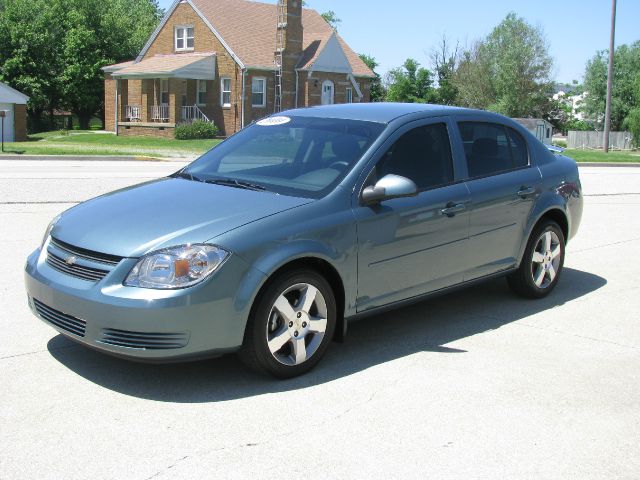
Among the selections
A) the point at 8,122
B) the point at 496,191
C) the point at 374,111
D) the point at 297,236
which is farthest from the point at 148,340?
the point at 8,122

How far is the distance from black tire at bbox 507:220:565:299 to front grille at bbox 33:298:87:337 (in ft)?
12.6

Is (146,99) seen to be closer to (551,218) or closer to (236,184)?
(551,218)

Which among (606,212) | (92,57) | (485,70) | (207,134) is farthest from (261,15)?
(606,212)

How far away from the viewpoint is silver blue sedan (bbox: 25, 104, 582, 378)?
14.8 ft

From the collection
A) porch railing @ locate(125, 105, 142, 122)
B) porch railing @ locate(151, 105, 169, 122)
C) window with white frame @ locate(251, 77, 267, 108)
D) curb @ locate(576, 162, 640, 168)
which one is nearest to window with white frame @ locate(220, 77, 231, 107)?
window with white frame @ locate(251, 77, 267, 108)

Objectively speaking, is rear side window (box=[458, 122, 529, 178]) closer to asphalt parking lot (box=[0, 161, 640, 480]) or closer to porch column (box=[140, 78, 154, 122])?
asphalt parking lot (box=[0, 161, 640, 480])

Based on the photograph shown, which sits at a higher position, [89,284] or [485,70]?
[485,70]

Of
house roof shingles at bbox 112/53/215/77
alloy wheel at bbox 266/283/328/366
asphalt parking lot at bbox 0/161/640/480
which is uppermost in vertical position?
house roof shingles at bbox 112/53/215/77

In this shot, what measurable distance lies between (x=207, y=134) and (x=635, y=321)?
35.8m

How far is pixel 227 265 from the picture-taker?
4555 millimetres

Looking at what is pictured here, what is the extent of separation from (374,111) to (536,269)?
2.18 meters

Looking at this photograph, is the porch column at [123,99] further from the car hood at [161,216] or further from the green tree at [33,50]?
the car hood at [161,216]

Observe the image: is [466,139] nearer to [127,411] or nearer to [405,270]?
[405,270]

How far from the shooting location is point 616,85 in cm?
6588
